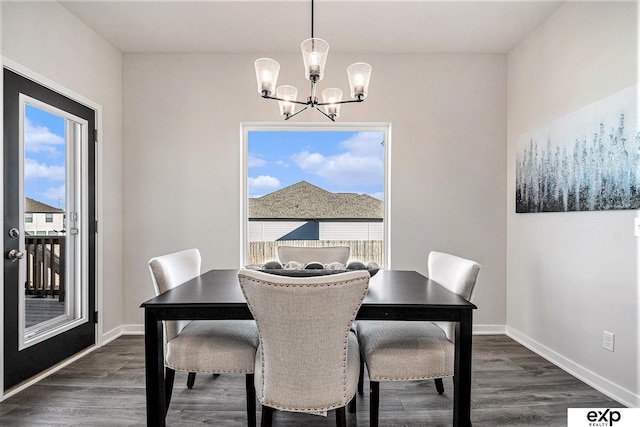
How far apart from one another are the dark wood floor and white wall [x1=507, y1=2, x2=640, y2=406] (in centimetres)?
26

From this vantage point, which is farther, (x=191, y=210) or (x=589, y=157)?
(x=191, y=210)

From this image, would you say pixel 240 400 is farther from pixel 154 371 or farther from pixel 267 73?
pixel 267 73

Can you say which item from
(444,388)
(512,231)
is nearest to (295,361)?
(444,388)

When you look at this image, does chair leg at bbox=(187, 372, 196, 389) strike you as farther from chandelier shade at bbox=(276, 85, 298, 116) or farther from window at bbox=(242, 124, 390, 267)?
chandelier shade at bbox=(276, 85, 298, 116)

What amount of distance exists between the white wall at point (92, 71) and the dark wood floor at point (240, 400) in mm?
→ 899

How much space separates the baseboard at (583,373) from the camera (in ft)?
6.64

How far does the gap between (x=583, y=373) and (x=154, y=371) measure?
8.74 feet

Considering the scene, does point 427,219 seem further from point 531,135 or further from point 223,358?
point 223,358

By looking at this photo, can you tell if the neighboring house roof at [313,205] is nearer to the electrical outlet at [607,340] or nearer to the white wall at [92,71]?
the white wall at [92,71]

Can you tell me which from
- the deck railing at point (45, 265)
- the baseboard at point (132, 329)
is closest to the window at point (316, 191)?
the baseboard at point (132, 329)

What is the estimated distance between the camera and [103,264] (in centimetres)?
303

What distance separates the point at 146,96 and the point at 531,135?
3.44 metres

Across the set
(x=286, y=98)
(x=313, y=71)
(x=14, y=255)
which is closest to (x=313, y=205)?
(x=286, y=98)

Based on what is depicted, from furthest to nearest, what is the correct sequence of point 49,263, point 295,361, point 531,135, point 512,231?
point 512,231, point 531,135, point 49,263, point 295,361
